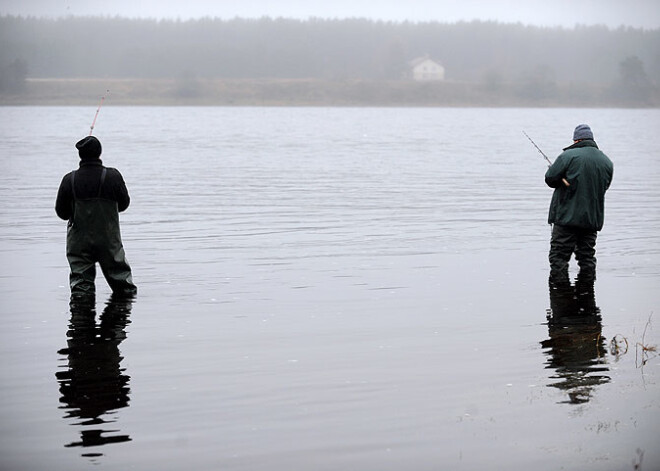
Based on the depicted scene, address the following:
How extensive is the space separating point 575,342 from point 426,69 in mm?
146660

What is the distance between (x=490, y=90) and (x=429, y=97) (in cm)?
717

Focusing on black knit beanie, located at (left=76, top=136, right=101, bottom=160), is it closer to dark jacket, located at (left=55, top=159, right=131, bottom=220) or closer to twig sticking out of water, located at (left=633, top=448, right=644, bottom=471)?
dark jacket, located at (left=55, top=159, right=131, bottom=220)

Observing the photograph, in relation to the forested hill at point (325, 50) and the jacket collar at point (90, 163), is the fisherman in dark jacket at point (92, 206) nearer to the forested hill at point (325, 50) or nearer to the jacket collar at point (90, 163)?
the jacket collar at point (90, 163)

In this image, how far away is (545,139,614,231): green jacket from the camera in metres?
10.9

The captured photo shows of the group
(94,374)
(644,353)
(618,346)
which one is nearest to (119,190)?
(94,374)

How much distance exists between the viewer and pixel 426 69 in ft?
501

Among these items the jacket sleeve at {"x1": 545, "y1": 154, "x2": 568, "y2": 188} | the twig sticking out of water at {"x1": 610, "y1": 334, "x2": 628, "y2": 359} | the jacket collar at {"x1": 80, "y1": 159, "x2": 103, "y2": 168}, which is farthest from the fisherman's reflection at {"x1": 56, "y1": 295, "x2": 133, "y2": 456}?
the jacket sleeve at {"x1": 545, "y1": 154, "x2": 568, "y2": 188}

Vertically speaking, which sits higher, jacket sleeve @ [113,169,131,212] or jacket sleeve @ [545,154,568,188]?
jacket sleeve @ [545,154,568,188]

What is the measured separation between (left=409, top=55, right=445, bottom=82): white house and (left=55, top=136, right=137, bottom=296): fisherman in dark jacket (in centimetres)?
13869

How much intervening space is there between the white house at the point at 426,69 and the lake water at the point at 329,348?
132m

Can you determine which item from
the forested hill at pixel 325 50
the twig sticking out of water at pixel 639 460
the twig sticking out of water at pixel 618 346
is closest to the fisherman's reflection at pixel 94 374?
the twig sticking out of water at pixel 639 460

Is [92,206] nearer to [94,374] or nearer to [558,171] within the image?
[94,374]

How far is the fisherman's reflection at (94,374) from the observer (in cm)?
632

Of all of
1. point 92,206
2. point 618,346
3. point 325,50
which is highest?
point 325,50
